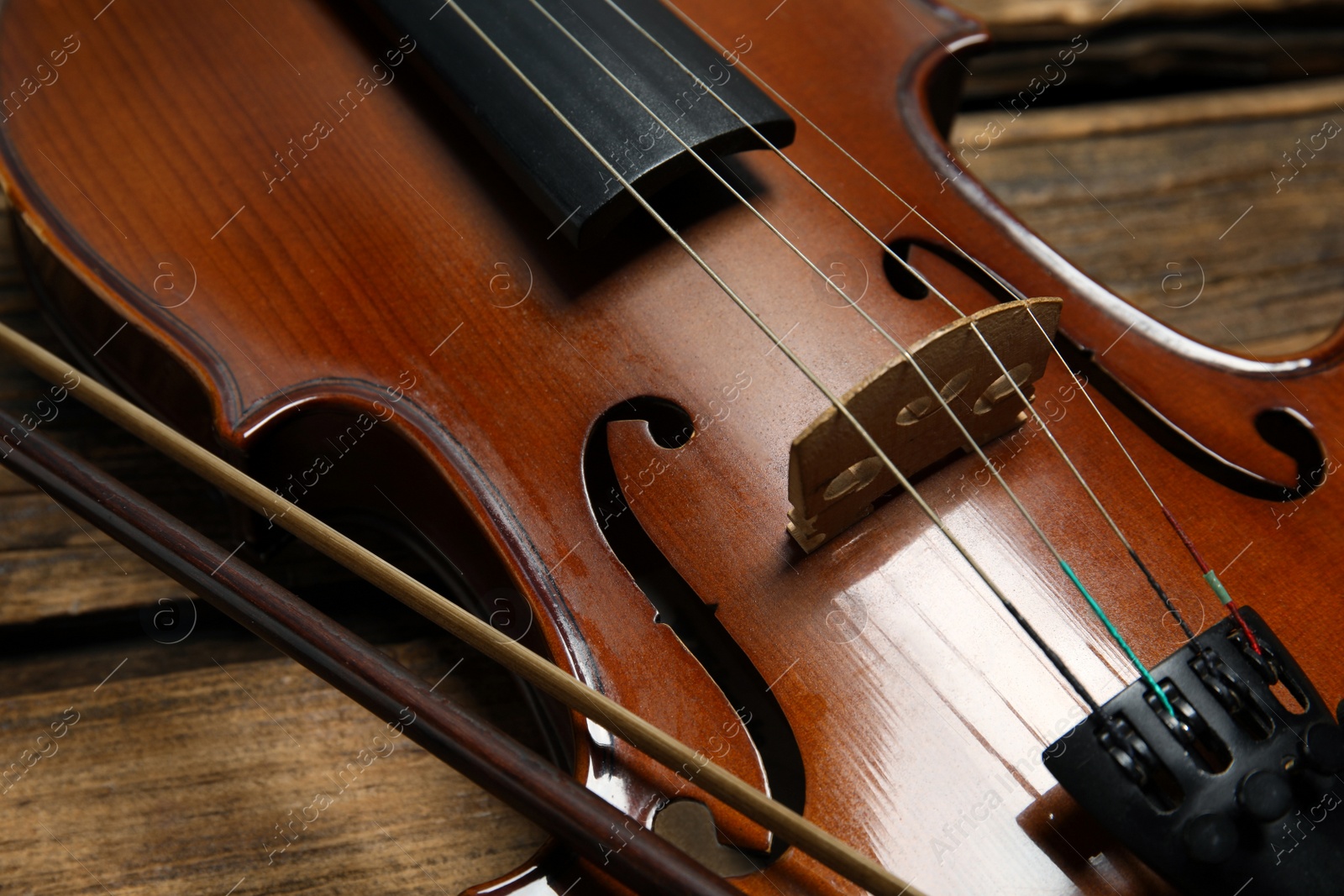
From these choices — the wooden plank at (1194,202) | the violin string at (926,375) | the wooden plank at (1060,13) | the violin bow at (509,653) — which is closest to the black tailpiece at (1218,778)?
the violin string at (926,375)

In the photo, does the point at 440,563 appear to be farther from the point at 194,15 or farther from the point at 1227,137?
the point at 1227,137

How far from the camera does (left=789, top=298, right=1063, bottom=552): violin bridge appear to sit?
0.72m

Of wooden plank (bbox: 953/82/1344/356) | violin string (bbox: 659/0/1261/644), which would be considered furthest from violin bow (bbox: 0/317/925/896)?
wooden plank (bbox: 953/82/1344/356)

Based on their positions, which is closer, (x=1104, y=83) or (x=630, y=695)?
(x=630, y=695)

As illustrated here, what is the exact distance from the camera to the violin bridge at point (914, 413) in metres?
0.72

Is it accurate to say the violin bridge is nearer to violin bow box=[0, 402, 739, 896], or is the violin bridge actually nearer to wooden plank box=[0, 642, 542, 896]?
violin bow box=[0, 402, 739, 896]

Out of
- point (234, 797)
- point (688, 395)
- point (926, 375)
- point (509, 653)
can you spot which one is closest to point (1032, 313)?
point (926, 375)

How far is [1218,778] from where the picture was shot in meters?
0.63

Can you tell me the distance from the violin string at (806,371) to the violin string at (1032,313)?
0.32 feet

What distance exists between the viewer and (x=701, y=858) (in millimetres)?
679

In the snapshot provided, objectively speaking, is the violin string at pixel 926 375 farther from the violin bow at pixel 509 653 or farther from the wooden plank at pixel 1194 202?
the wooden plank at pixel 1194 202

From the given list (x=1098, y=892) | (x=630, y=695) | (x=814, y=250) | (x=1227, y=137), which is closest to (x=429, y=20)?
(x=814, y=250)

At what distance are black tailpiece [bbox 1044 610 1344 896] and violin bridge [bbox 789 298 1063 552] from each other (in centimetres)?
22

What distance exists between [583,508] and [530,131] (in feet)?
1.17
